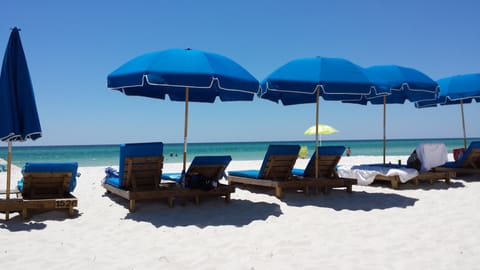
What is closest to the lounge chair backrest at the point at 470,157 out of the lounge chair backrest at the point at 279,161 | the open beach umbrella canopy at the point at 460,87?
the open beach umbrella canopy at the point at 460,87

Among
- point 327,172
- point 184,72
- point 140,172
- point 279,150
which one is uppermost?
point 184,72

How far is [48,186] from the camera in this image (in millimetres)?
5668

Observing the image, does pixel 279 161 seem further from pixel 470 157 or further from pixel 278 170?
pixel 470 157

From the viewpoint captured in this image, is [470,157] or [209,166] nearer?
[209,166]

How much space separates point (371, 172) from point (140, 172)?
183 inches

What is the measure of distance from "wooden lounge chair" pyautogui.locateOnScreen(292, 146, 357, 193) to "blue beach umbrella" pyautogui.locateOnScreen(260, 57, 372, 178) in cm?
127

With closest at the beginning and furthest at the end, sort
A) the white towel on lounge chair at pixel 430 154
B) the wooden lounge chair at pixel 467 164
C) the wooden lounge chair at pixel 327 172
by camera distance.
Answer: the wooden lounge chair at pixel 327 172
the white towel on lounge chair at pixel 430 154
the wooden lounge chair at pixel 467 164

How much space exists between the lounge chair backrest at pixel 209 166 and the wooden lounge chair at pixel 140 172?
0.53 metres

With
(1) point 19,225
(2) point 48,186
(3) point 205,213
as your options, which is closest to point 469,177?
(3) point 205,213

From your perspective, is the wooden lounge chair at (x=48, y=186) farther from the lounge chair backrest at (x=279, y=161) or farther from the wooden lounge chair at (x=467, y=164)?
the wooden lounge chair at (x=467, y=164)

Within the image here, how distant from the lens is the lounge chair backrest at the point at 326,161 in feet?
24.0

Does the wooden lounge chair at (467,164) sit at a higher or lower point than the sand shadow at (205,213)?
higher

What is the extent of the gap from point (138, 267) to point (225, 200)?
317cm

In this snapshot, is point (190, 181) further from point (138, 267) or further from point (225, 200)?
point (138, 267)
